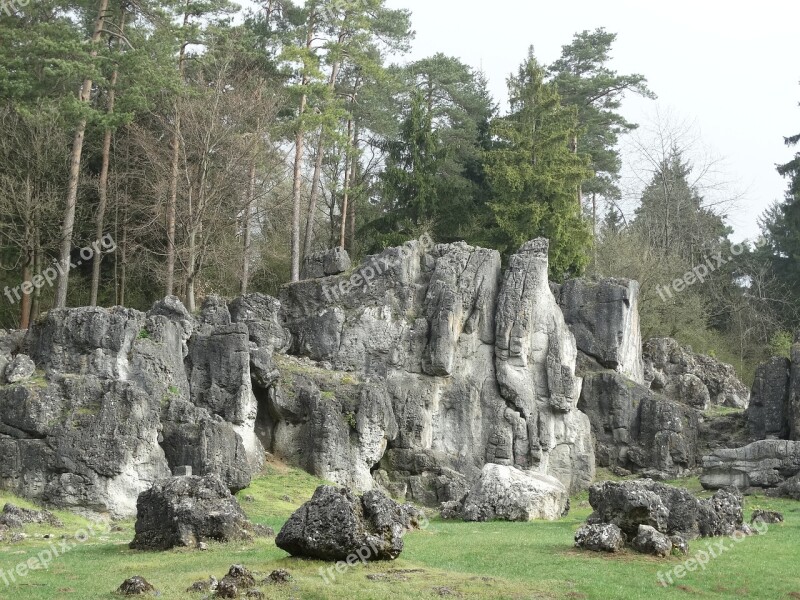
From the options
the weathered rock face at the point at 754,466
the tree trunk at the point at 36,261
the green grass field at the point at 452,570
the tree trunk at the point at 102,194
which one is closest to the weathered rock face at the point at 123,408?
the tree trunk at the point at 102,194

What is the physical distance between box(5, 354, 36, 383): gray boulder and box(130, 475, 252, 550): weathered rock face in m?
13.1

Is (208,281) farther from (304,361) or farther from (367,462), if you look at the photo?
(367,462)

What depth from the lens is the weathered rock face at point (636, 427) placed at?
53.1 metres

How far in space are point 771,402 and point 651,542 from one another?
31.4 metres

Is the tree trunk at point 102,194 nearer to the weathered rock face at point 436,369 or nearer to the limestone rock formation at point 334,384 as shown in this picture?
the limestone rock formation at point 334,384

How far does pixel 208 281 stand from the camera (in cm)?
5872

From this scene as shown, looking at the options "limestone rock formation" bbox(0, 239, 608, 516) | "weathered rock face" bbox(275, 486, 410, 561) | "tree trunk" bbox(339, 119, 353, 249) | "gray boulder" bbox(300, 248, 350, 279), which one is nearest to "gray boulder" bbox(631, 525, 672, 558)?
"weathered rock face" bbox(275, 486, 410, 561)

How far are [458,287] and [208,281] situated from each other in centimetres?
1548

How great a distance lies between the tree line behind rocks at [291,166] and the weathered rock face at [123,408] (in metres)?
5.88

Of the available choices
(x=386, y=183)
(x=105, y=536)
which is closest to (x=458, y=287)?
(x=386, y=183)

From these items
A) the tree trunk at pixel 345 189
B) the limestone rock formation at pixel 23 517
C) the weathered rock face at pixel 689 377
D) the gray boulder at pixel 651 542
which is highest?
the tree trunk at pixel 345 189

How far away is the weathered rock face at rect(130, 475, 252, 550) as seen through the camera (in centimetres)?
2506

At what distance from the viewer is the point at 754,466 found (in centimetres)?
4575

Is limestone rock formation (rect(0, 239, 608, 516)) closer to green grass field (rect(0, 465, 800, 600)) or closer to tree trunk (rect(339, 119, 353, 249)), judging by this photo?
tree trunk (rect(339, 119, 353, 249))
